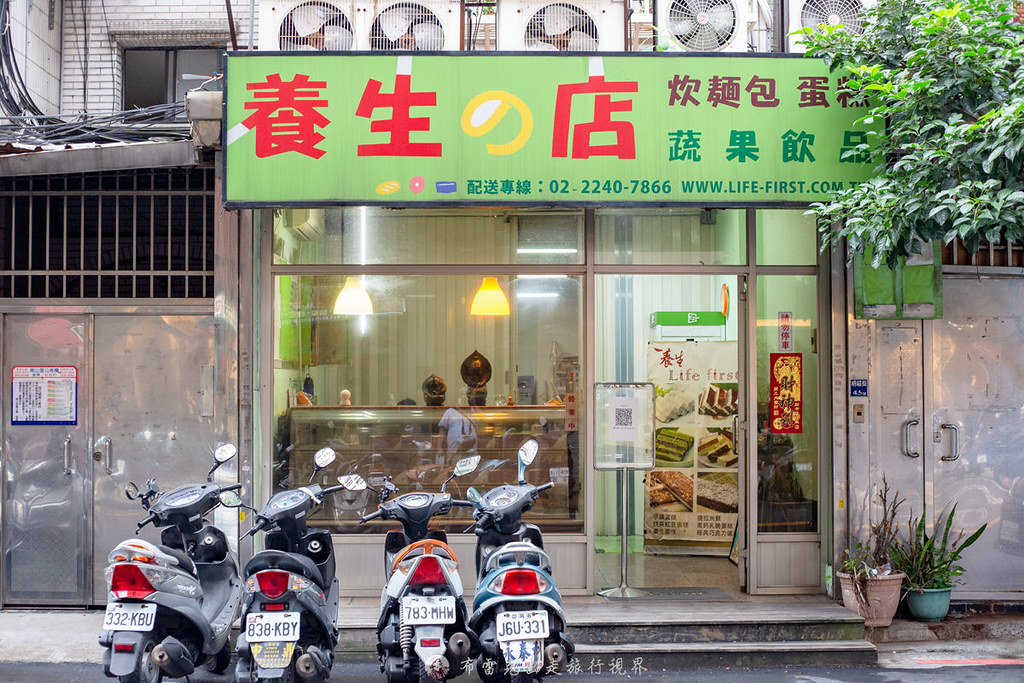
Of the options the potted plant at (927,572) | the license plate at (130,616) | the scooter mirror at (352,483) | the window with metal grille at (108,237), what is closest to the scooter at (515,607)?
the scooter mirror at (352,483)

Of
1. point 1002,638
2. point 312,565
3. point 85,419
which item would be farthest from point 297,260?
point 1002,638

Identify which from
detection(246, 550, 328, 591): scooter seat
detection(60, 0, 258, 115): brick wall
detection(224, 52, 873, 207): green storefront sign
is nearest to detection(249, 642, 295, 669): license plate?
detection(246, 550, 328, 591): scooter seat

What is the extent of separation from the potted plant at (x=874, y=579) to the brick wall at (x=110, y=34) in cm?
684

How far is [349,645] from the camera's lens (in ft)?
22.7

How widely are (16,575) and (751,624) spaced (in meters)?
5.88

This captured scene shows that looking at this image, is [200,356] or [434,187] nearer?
[434,187]

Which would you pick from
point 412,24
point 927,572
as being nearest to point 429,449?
point 412,24

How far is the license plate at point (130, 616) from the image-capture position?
17.3 ft

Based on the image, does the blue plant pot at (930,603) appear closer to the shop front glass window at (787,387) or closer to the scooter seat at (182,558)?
the shop front glass window at (787,387)

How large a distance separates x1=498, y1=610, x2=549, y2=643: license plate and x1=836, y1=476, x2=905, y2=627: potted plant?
3023mm

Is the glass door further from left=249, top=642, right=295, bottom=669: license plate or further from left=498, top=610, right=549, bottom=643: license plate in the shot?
left=249, top=642, right=295, bottom=669: license plate

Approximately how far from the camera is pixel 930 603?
291 inches

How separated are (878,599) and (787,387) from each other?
5.94 feet

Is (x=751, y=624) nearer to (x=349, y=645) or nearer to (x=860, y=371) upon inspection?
(x=860, y=371)
